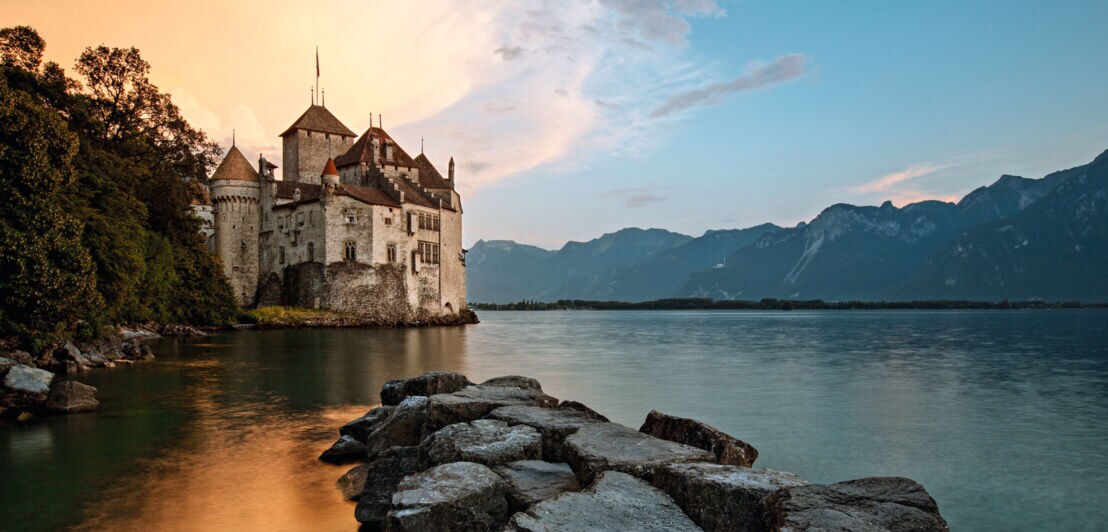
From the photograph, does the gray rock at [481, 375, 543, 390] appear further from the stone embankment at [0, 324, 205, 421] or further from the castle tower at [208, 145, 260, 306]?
the castle tower at [208, 145, 260, 306]

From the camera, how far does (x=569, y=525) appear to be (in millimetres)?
5984

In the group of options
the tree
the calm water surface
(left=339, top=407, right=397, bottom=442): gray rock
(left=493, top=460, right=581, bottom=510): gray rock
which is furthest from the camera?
the tree

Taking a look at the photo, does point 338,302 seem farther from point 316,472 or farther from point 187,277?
point 316,472

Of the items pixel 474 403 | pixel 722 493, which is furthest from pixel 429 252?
pixel 722 493

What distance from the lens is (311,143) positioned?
74.8 m

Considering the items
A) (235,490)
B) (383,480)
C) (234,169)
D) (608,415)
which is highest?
(234,169)

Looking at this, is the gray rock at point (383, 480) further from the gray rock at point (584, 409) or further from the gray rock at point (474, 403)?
A: the gray rock at point (584, 409)

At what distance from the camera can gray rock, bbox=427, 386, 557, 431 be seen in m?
11.4

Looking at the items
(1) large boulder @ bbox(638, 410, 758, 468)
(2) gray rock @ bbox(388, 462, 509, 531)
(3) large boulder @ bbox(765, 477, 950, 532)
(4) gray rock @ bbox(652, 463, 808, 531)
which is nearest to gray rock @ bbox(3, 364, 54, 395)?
(2) gray rock @ bbox(388, 462, 509, 531)

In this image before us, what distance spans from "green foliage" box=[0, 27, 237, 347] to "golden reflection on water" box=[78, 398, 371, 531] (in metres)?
14.6

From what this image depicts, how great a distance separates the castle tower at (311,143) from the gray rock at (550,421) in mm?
67458

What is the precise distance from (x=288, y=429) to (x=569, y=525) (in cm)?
1034

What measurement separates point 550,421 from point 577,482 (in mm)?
2200

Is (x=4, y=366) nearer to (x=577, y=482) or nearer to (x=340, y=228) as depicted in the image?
(x=577, y=482)
